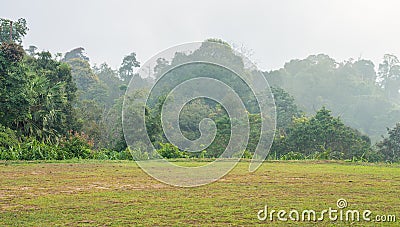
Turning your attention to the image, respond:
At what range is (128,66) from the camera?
1671 inches

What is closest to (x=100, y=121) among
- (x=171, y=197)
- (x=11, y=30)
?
(x=11, y=30)

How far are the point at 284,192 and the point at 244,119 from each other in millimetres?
7564

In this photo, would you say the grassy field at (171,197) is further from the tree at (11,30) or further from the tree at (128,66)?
the tree at (128,66)

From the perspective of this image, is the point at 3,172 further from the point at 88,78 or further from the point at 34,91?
the point at 88,78

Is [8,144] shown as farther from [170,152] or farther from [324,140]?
[324,140]

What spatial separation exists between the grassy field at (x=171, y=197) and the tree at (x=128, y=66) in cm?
3199

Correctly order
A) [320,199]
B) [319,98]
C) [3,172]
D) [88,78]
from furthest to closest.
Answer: [319,98], [88,78], [3,172], [320,199]

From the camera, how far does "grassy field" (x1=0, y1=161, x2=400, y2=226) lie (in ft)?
17.2

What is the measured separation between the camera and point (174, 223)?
4980mm

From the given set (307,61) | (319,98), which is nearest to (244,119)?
→ (319,98)

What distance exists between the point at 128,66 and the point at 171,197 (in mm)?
36533

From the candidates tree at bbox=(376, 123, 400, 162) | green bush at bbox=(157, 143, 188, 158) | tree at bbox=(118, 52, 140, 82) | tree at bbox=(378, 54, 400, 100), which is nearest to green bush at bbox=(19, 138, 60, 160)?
green bush at bbox=(157, 143, 188, 158)

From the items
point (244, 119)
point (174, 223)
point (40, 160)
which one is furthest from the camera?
point (244, 119)

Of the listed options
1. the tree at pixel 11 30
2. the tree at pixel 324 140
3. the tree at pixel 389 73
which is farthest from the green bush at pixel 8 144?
the tree at pixel 389 73
